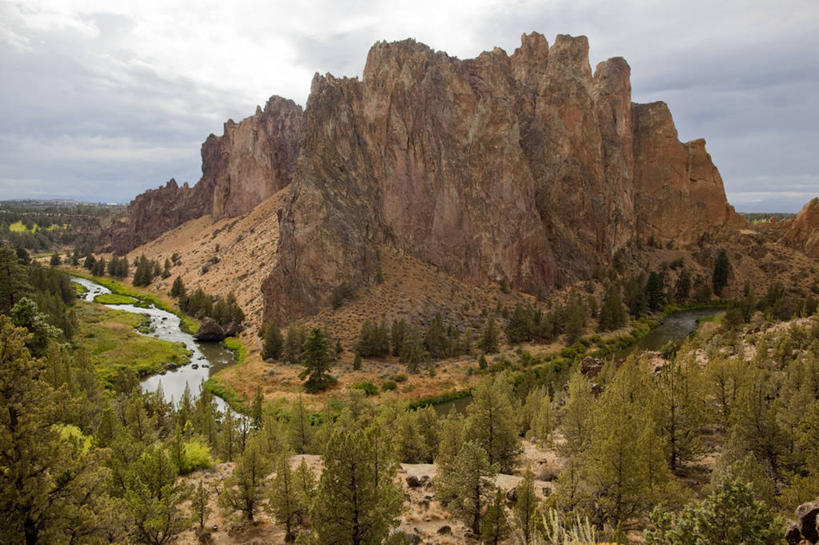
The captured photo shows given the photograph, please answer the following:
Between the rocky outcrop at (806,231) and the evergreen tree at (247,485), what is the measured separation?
123223mm

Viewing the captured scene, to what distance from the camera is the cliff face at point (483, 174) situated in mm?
70062

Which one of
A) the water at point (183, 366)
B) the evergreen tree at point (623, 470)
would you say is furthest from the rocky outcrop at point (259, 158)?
the evergreen tree at point (623, 470)

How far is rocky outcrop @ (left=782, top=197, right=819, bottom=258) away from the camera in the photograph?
98.0 m

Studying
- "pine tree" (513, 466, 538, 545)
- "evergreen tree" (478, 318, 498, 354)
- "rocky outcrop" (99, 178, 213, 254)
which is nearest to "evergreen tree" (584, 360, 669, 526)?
"pine tree" (513, 466, 538, 545)

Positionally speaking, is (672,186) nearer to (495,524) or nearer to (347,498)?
(495,524)

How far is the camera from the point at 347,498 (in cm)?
1350

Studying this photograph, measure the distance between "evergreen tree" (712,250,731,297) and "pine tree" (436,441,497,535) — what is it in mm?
96921

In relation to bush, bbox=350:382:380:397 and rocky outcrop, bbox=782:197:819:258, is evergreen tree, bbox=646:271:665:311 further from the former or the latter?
bush, bbox=350:382:380:397

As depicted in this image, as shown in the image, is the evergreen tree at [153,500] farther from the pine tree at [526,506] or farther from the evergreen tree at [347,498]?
the pine tree at [526,506]

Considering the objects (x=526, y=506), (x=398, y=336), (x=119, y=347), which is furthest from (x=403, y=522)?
(x=119, y=347)

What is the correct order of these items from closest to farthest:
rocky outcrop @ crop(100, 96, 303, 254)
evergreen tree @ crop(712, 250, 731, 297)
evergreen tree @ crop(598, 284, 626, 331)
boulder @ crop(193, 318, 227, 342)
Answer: boulder @ crop(193, 318, 227, 342) < evergreen tree @ crop(598, 284, 626, 331) < evergreen tree @ crop(712, 250, 731, 297) < rocky outcrop @ crop(100, 96, 303, 254)

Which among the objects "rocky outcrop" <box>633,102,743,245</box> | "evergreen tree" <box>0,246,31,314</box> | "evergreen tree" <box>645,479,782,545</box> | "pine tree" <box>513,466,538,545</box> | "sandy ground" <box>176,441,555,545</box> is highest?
"rocky outcrop" <box>633,102,743,245</box>

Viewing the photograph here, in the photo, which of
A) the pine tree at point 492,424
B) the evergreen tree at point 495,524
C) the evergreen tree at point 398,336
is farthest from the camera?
the evergreen tree at point 398,336

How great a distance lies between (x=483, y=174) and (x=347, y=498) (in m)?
77.2
